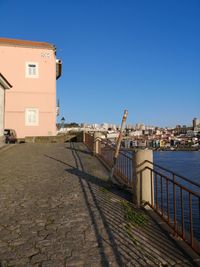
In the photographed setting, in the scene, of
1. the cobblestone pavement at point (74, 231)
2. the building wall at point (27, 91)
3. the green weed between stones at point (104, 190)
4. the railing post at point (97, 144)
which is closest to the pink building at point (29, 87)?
the building wall at point (27, 91)

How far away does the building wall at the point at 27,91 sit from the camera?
1051 inches

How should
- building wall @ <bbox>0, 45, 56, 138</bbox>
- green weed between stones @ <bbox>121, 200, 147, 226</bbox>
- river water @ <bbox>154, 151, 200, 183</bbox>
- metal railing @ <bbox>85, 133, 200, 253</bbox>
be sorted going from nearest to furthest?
metal railing @ <bbox>85, 133, 200, 253</bbox>, green weed between stones @ <bbox>121, 200, 147, 226</bbox>, river water @ <bbox>154, 151, 200, 183</bbox>, building wall @ <bbox>0, 45, 56, 138</bbox>

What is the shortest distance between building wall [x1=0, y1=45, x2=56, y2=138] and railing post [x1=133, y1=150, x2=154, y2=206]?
21.8m

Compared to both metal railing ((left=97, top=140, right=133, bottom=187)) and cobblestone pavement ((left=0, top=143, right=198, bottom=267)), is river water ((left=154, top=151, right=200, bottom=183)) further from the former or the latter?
cobblestone pavement ((left=0, top=143, right=198, bottom=267))

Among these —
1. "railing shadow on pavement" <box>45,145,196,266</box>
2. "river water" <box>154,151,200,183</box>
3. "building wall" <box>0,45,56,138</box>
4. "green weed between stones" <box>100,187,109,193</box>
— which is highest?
"building wall" <box>0,45,56,138</box>

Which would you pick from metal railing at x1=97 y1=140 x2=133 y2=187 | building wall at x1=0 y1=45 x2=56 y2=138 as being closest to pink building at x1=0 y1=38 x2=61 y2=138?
building wall at x1=0 y1=45 x2=56 y2=138

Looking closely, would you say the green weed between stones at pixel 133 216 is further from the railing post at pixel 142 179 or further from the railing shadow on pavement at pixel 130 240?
the railing post at pixel 142 179

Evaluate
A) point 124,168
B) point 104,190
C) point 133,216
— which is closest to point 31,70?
point 124,168

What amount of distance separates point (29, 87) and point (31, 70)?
1.71 meters

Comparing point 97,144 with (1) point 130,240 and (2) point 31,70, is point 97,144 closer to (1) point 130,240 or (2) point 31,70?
(1) point 130,240

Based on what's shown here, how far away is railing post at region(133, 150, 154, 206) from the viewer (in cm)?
585

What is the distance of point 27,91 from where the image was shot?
27.1 meters

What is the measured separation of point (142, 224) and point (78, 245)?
4.58ft

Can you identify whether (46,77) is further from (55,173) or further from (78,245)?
(78,245)
